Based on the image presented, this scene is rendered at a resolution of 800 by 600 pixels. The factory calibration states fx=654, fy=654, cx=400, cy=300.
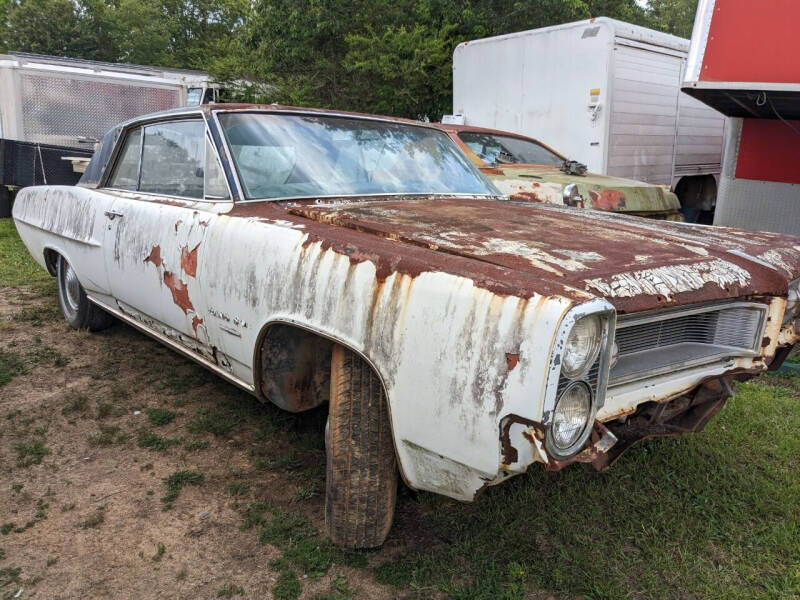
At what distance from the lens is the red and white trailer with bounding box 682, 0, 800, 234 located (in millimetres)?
4965

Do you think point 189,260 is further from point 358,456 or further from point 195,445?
point 358,456

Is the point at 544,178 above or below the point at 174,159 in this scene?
below

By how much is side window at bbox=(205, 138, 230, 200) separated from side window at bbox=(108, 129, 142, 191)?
37.2 inches

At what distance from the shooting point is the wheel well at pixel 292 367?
8.52ft

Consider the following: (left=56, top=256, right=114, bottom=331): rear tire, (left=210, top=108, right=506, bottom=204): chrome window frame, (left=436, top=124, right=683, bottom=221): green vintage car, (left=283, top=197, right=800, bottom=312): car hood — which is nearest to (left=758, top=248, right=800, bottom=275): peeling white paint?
(left=283, top=197, right=800, bottom=312): car hood

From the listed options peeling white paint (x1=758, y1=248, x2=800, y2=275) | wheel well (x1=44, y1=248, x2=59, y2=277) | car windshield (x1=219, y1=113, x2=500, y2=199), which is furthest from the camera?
wheel well (x1=44, y1=248, x2=59, y2=277)

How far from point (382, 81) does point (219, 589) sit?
34.8 feet

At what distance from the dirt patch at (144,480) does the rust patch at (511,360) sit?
3.12ft

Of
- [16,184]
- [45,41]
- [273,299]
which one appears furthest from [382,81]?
[45,41]

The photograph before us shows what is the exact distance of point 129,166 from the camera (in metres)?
4.02

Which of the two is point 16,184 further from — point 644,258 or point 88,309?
point 644,258

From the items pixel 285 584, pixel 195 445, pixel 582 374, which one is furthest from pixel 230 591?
pixel 582 374

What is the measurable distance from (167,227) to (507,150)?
4360 mm

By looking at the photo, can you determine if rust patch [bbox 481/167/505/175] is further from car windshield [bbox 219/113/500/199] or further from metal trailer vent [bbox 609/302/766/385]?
metal trailer vent [bbox 609/302/766/385]
